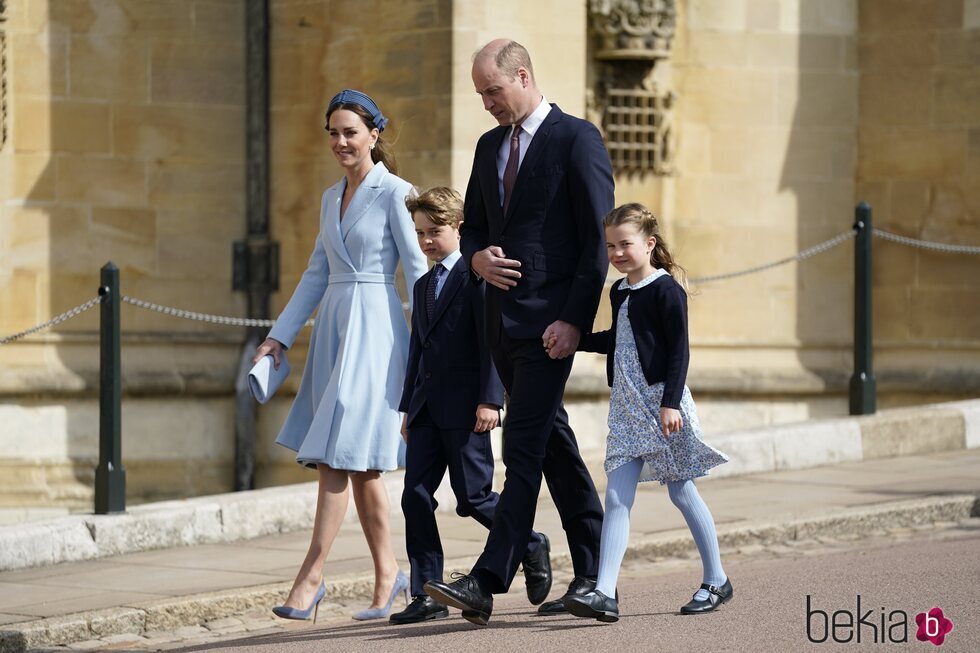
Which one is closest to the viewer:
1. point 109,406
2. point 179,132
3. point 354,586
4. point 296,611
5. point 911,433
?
point 296,611

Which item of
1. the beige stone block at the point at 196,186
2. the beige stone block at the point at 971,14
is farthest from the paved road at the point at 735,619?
the beige stone block at the point at 971,14

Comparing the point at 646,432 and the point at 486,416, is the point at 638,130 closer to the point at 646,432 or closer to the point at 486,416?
the point at 646,432

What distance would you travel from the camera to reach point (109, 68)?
11.8 m

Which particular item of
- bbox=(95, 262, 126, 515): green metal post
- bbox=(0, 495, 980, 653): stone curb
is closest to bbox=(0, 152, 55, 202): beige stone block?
bbox=(95, 262, 126, 515): green metal post

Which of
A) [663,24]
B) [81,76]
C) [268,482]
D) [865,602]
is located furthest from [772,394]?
[865,602]

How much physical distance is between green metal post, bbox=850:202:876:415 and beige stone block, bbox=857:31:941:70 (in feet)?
6.97

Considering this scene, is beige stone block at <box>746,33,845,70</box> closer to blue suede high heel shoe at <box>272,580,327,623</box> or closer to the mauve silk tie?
the mauve silk tie

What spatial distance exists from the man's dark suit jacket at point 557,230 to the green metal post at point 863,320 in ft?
17.7

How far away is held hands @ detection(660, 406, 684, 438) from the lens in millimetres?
6012

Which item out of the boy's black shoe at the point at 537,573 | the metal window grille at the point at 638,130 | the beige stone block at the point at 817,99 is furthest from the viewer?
the beige stone block at the point at 817,99

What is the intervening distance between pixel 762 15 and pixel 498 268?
7184 millimetres

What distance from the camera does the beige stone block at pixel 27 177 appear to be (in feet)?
37.6

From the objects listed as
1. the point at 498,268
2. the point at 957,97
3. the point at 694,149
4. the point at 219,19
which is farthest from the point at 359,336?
the point at 957,97

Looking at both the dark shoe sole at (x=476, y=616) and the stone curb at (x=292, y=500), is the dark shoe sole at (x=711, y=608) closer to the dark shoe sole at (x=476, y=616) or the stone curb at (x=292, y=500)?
the dark shoe sole at (x=476, y=616)
